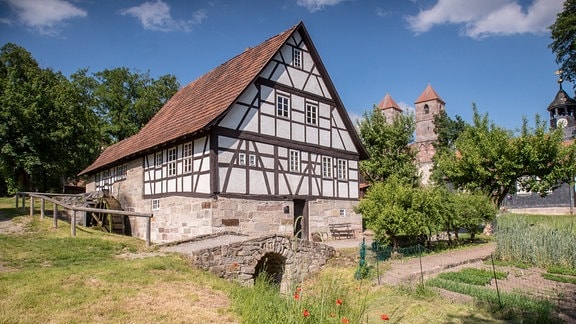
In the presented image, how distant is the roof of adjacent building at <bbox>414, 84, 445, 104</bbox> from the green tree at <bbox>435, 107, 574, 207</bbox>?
37.4 m

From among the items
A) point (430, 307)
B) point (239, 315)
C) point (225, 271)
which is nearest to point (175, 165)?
point (225, 271)

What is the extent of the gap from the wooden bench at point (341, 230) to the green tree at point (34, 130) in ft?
47.1

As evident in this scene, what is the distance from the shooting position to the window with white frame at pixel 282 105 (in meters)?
18.5

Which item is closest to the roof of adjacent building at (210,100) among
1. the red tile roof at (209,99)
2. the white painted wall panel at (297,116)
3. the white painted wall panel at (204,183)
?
the red tile roof at (209,99)

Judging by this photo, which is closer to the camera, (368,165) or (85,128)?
(85,128)

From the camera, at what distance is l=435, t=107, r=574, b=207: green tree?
64.2 feet

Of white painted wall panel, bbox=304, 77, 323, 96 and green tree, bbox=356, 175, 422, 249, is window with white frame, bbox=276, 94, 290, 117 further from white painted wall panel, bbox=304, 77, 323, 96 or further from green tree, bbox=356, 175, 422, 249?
green tree, bbox=356, 175, 422, 249

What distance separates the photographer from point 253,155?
56.4ft

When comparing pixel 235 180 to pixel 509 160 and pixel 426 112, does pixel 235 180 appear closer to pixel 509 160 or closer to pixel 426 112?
pixel 509 160

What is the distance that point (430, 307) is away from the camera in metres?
8.59

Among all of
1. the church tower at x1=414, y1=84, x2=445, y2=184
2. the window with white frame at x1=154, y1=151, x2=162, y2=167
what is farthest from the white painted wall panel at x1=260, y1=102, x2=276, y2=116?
the church tower at x1=414, y1=84, x2=445, y2=184

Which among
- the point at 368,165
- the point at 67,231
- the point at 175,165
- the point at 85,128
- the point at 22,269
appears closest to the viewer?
the point at 22,269

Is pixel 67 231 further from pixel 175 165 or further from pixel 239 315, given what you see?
pixel 239 315

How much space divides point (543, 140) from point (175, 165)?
16.6 m
